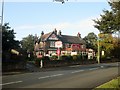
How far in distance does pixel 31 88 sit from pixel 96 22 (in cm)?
918

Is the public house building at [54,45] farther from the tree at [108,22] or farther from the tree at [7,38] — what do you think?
the tree at [108,22]

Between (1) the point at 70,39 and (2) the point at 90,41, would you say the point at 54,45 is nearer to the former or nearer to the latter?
(1) the point at 70,39

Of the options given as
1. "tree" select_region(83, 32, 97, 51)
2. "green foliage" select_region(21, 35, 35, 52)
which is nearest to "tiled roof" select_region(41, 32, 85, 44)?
"tree" select_region(83, 32, 97, 51)

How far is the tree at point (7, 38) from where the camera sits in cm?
3348

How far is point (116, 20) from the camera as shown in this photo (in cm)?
1917

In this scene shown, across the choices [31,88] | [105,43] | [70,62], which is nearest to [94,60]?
[105,43]

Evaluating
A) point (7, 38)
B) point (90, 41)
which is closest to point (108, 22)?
point (7, 38)

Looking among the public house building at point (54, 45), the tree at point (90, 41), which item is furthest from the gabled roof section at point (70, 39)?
the tree at point (90, 41)

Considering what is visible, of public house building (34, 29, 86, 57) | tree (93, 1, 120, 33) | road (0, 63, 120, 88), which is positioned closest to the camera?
road (0, 63, 120, 88)

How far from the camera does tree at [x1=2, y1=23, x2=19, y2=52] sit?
1318 inches

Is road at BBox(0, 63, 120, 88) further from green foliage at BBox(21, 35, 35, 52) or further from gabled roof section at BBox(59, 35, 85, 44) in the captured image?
green foliage at BBox(21, 35, 35, 52)

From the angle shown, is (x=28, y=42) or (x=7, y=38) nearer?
(x=7, y=38)

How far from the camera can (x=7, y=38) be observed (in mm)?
34406

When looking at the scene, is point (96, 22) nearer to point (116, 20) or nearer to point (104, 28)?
point (104, 28)
